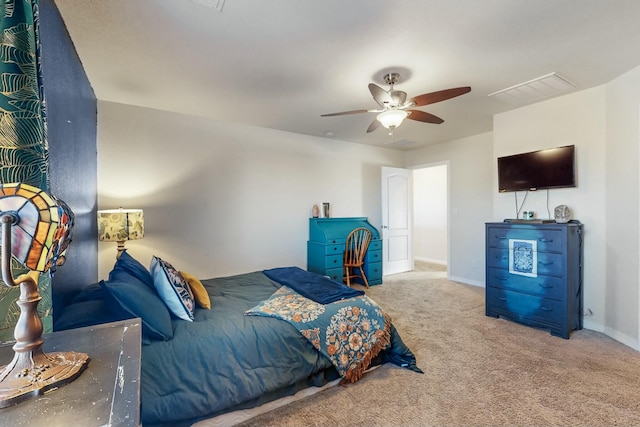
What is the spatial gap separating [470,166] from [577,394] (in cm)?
339

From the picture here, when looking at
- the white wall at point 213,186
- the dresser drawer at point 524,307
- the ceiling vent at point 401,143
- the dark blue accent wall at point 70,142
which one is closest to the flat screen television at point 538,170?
the dresser drawer at point 524,307

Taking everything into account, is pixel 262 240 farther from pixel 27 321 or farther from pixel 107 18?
pixel 27 321

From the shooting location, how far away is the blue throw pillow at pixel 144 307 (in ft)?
4.70

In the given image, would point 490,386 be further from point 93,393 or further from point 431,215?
point 431,215

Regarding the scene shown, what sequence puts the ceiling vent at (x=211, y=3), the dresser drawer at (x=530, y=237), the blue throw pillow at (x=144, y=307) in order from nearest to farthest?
1. the blue throw pillow at (x=144, y=307)
2. the ceiling vent at (x=211, y=3)
3. the dresser drawer at (x=530, y=237)

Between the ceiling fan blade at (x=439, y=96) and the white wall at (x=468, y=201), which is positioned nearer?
A: the ceiling fan blade at (x=439, y=96)

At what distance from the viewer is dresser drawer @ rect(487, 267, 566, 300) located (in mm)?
2592

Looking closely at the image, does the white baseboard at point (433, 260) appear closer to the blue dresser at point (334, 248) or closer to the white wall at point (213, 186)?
the blue dresser at point (334, 248)

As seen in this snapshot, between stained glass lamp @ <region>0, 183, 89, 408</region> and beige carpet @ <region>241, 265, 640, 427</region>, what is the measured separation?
119 cm

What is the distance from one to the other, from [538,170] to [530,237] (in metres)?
0.79

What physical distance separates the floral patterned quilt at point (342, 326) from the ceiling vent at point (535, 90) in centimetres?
254

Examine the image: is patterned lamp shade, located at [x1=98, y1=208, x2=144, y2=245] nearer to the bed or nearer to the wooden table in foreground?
the bed

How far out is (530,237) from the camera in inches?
110

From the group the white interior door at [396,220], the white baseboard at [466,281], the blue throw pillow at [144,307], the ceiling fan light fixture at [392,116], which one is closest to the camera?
the blue throw pillow at [144,307]
